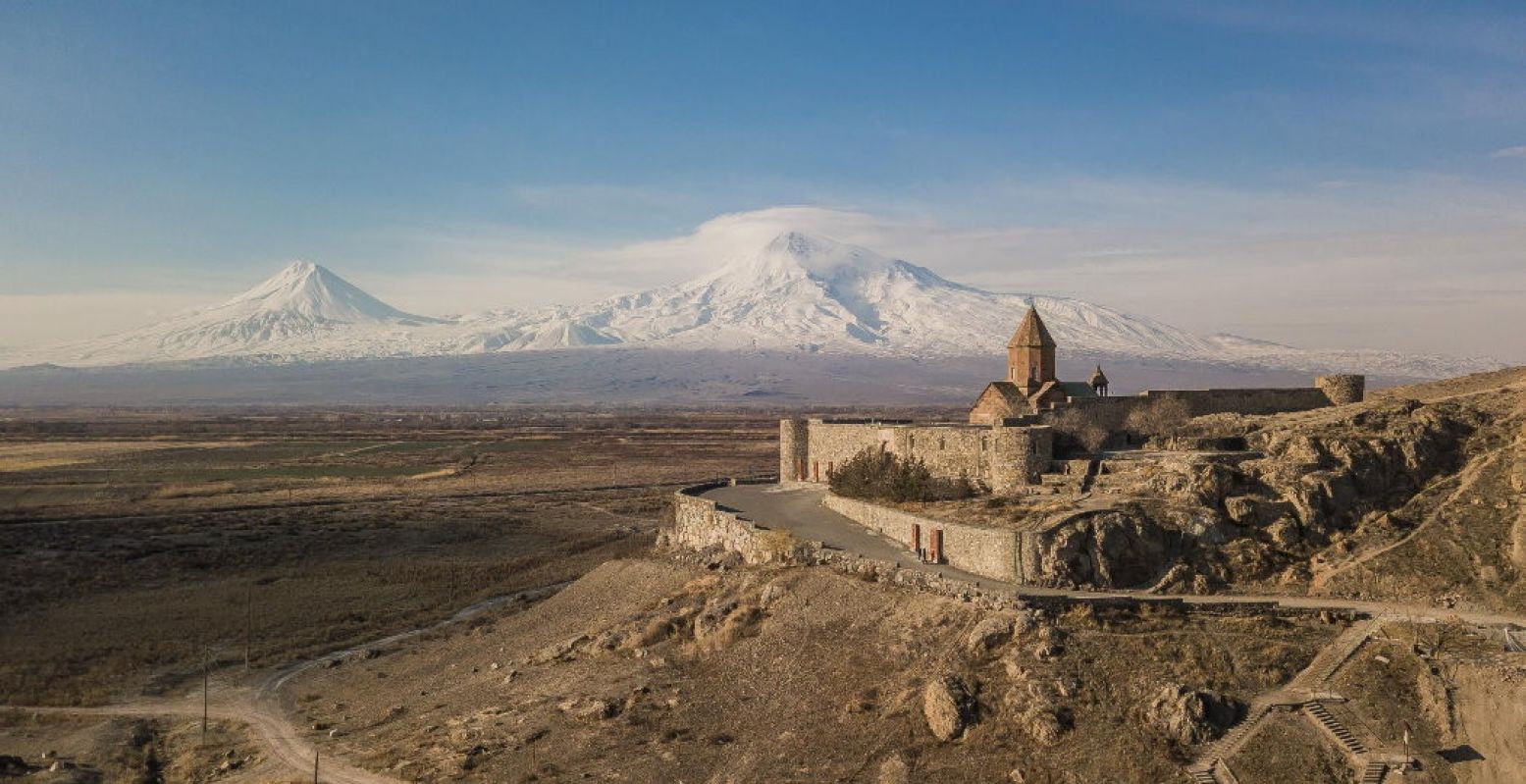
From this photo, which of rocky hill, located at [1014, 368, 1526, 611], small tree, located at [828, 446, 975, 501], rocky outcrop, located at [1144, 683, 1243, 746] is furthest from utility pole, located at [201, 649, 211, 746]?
rocky outcrop, located at [1144, 683, 1243, 746]

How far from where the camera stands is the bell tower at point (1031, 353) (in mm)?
40562

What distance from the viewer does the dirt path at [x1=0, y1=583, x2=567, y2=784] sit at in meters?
24.0

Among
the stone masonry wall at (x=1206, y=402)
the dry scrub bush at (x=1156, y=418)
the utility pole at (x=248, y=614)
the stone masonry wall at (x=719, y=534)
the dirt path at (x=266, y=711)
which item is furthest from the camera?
the utility pole at (x=248, y=614)

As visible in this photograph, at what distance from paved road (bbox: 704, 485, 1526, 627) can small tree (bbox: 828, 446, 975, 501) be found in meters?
1.14

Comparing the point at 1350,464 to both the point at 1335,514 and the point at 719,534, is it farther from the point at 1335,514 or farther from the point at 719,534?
the point at 719,534

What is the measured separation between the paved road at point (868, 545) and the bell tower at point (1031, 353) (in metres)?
9.13

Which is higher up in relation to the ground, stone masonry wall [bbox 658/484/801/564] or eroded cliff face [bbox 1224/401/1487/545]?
eroded cliff face [bbox 1224/401/1487/545]

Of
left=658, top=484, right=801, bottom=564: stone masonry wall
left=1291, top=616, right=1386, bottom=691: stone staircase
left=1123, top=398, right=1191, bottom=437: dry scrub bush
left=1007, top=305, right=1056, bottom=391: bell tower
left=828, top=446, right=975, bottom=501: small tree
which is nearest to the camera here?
left=1291, top=616, right=1386, bottom=691: stone staircase

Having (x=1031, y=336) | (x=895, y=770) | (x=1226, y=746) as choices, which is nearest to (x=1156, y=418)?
(x=1031, y=336)

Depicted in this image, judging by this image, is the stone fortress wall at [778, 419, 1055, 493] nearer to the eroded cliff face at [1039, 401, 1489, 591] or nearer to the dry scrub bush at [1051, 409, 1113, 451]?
the dry scrub bush at [1051, 409, 1113, 451]

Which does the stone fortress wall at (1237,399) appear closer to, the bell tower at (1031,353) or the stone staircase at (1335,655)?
the bell tower at (1031,353)

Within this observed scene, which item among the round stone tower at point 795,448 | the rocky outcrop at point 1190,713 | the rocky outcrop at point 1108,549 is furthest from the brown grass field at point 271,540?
the rocky outcrop at point 1190,713

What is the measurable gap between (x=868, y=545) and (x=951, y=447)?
5184 millimetres

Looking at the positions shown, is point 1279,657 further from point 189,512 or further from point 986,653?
point 189,512
